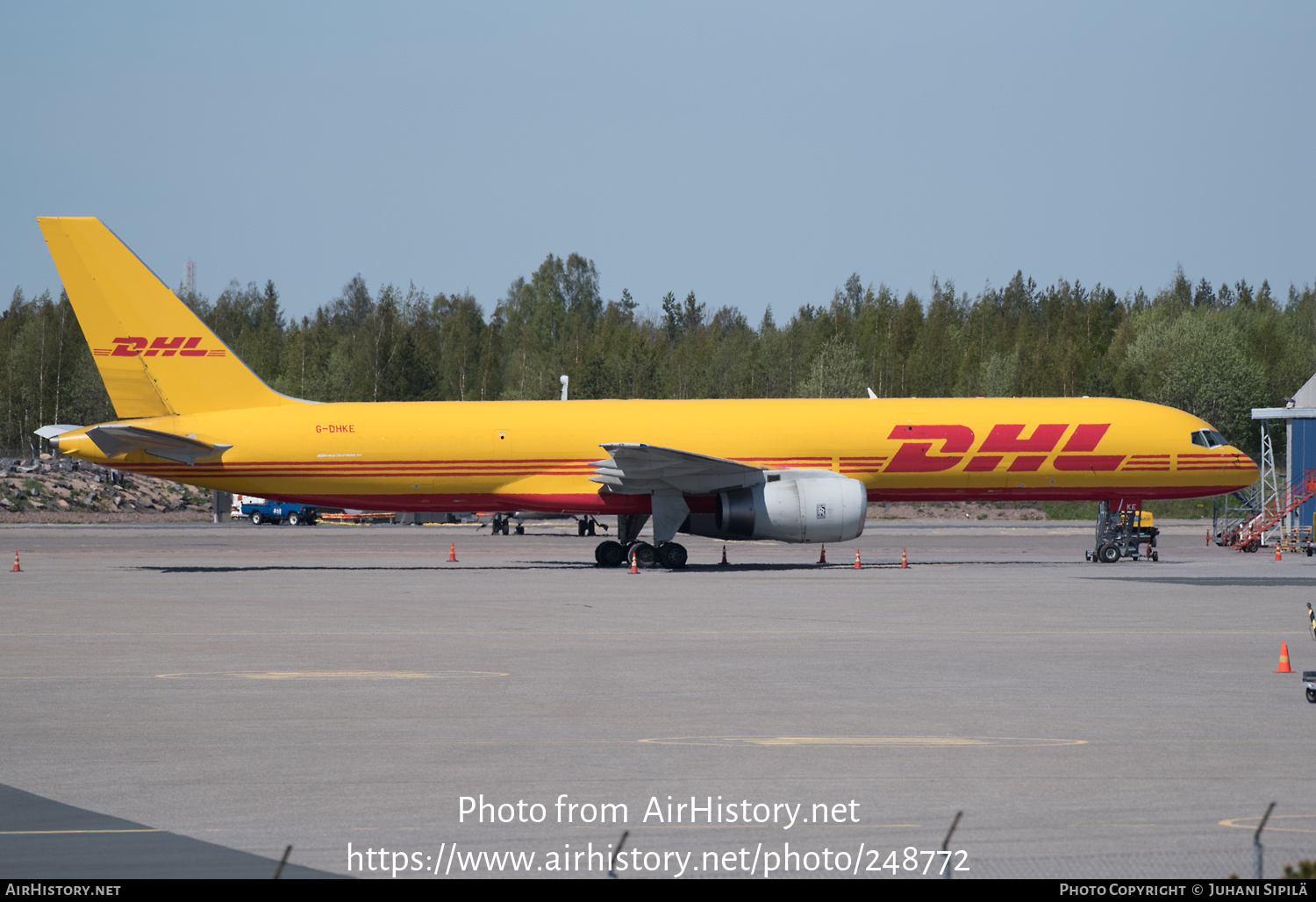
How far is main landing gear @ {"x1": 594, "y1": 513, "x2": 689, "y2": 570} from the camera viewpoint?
3253 cm

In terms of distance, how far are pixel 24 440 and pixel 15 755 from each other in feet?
357

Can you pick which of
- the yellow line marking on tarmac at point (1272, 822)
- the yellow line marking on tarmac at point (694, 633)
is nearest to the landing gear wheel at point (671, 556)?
the yellow line marking on tarmac at point (694, 633)

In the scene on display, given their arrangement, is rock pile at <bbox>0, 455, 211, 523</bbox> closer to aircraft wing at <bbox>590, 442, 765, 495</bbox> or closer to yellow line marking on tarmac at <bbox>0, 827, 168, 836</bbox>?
aircraft wing at <bbox>590, 442, 765, 495</bbox>

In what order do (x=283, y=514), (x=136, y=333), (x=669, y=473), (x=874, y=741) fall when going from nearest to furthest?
(x=874, y=741) → (x=669, y=473) → (x=136, y=333) → (x=283, y=514)

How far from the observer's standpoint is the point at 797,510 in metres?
31.8

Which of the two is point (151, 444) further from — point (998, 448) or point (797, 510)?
point (998, 448)

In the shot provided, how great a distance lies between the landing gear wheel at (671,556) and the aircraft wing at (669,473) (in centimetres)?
144

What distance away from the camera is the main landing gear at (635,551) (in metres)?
32.5

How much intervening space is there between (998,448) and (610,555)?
10332 mm

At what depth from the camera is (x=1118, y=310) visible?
122m

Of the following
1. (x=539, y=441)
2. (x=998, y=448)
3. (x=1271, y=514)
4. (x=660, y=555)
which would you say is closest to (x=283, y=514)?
(x=539, y=441)

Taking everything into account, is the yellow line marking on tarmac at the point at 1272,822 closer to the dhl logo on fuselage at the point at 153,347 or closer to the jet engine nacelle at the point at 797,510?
the jet engine nacelle at the point at 797,510

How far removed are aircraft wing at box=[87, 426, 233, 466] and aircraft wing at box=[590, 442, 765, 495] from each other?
975 centimetres

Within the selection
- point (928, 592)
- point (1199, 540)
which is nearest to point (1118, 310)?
point (1199, 540)
